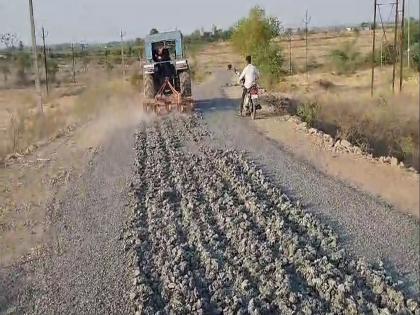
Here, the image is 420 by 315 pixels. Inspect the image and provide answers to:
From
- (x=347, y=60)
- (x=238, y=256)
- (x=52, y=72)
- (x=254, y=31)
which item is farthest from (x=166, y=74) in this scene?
(x=52, y=72)

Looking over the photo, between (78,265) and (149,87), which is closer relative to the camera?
(78,265)

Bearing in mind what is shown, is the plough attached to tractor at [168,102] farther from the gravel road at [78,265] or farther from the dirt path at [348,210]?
the gravel road at [78,265]

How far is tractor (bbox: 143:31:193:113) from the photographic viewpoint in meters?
20.0

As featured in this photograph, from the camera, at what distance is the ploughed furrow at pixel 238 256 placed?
5348 millimetres

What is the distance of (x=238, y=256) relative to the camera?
261 inches

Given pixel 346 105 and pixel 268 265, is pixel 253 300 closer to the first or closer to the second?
pixel 268 265

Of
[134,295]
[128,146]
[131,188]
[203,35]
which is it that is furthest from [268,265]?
[203,35]

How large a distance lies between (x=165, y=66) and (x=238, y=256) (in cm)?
1504

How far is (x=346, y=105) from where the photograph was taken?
564 cm

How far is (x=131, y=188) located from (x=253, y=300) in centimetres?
495

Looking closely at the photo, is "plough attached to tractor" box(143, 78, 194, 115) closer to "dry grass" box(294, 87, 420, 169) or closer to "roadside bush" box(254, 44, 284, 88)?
"roadside bush" box(254, 44, 284, 88)

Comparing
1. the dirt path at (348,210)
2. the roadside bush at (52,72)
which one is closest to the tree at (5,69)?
the roadside bush at (52,72)

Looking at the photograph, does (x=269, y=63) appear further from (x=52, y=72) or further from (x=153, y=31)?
(x=52, y=72)

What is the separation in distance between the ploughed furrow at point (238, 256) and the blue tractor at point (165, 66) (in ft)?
32.6
